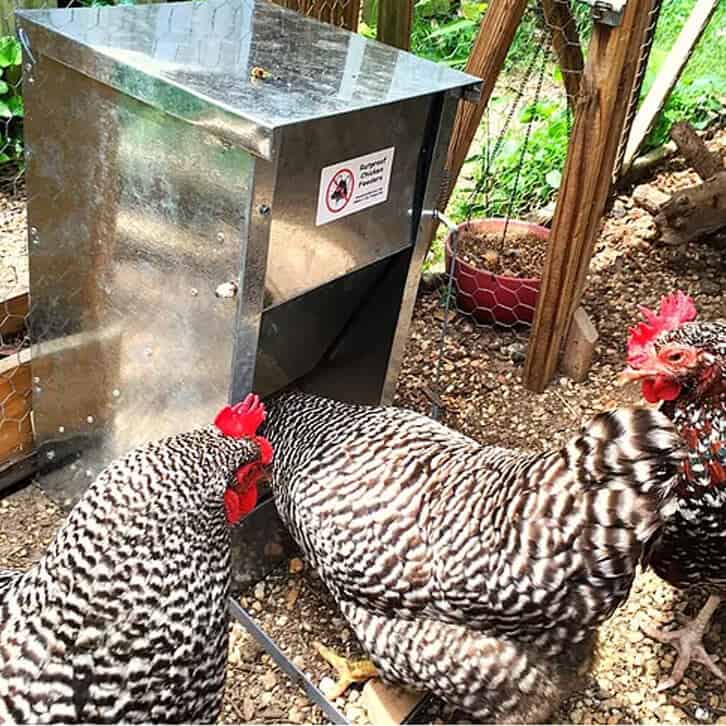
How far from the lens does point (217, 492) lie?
5.93 ft

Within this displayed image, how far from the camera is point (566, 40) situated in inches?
127

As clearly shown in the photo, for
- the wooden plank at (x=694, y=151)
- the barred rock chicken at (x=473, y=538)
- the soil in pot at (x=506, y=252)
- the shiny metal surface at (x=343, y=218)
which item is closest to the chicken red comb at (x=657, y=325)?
the barred rock chicken at (x=473, y=538)

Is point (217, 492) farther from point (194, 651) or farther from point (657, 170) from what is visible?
point (657, 170)

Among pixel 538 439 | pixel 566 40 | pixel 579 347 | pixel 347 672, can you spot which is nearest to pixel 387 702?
pixel 347 672

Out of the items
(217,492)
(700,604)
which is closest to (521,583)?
(217,492)

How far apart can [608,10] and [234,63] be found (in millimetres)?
1277

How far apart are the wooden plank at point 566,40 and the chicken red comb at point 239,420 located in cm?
206

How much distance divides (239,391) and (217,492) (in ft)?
1.10

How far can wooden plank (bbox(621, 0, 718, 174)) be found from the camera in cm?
436

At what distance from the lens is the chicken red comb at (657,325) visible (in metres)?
2.22

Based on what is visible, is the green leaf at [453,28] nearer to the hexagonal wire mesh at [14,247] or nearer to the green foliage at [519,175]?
the green foliage at [519,175]

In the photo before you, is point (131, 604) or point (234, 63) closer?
point (131, 604)

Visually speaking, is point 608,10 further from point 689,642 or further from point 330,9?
point 689,642

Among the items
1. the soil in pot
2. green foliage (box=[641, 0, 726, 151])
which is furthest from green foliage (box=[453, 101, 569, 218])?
green foliage (box=[641, 0, 726, 151])
